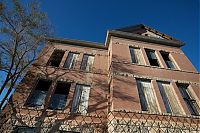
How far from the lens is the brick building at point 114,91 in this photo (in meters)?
8.17

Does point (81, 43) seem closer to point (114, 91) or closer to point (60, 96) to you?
point (60, 96)

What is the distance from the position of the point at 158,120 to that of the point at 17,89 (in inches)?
342

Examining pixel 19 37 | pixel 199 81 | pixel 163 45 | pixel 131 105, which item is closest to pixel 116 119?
pixel 131 105

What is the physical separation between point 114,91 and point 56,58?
7.24 metres

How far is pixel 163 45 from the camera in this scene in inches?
568

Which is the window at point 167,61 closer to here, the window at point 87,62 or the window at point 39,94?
the window at point 87,62

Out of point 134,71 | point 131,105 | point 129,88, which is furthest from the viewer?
point 134,71

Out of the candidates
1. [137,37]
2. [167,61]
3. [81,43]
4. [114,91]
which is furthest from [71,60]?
[167,61]

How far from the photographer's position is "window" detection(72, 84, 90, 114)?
373 inches

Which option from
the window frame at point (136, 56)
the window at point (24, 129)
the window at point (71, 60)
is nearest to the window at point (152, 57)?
the window frame at point (136, 56)

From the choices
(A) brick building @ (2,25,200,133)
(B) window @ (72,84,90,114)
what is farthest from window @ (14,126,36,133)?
(B) window @ (72,84,90,114)

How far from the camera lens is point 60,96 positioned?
34.0ft

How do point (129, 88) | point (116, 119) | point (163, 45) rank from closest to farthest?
point (116, 119) < point (129, 88) < point (163, 45)

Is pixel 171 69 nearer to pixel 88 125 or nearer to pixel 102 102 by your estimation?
pixel 102 102
